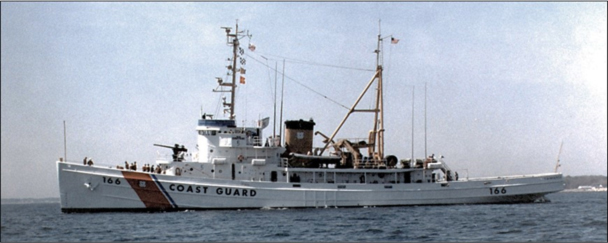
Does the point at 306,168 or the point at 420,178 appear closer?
the point at 306,168

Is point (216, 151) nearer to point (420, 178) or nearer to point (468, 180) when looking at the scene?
point (420, 178)

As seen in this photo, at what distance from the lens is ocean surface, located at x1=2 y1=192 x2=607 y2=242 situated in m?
20.9

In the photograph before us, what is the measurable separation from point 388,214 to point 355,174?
7144 mm

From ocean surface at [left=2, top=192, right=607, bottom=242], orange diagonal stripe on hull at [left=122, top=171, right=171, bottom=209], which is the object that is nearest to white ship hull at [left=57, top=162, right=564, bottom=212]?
orange diagonal stripe on hull at [left=122, top=171, right=171, bottom=209]

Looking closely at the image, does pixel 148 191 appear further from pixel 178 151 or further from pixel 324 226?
pixel 324 226

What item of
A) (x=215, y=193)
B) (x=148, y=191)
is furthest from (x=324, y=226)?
(x=148, y=191)

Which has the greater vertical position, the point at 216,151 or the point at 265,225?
the point at 216,151

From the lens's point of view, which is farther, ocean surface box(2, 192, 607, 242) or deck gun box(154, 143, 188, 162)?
deck gun box(154, 143, 188, 162)

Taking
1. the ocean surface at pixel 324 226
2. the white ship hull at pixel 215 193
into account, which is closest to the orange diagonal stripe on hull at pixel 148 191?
the white ship hull at pixel 215 193

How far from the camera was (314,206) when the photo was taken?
112 ft

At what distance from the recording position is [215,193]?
32.8 m

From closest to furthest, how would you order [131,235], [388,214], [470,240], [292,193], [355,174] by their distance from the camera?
[470,240] < [131,235] < [388,214] < [292,193] < [355,174]

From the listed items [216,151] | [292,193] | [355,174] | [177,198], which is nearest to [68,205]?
[177,198]

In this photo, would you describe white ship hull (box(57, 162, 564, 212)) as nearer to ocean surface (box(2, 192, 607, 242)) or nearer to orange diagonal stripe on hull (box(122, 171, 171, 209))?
orange diagonal stripe on hull (box(122, 171, 171, 209))
